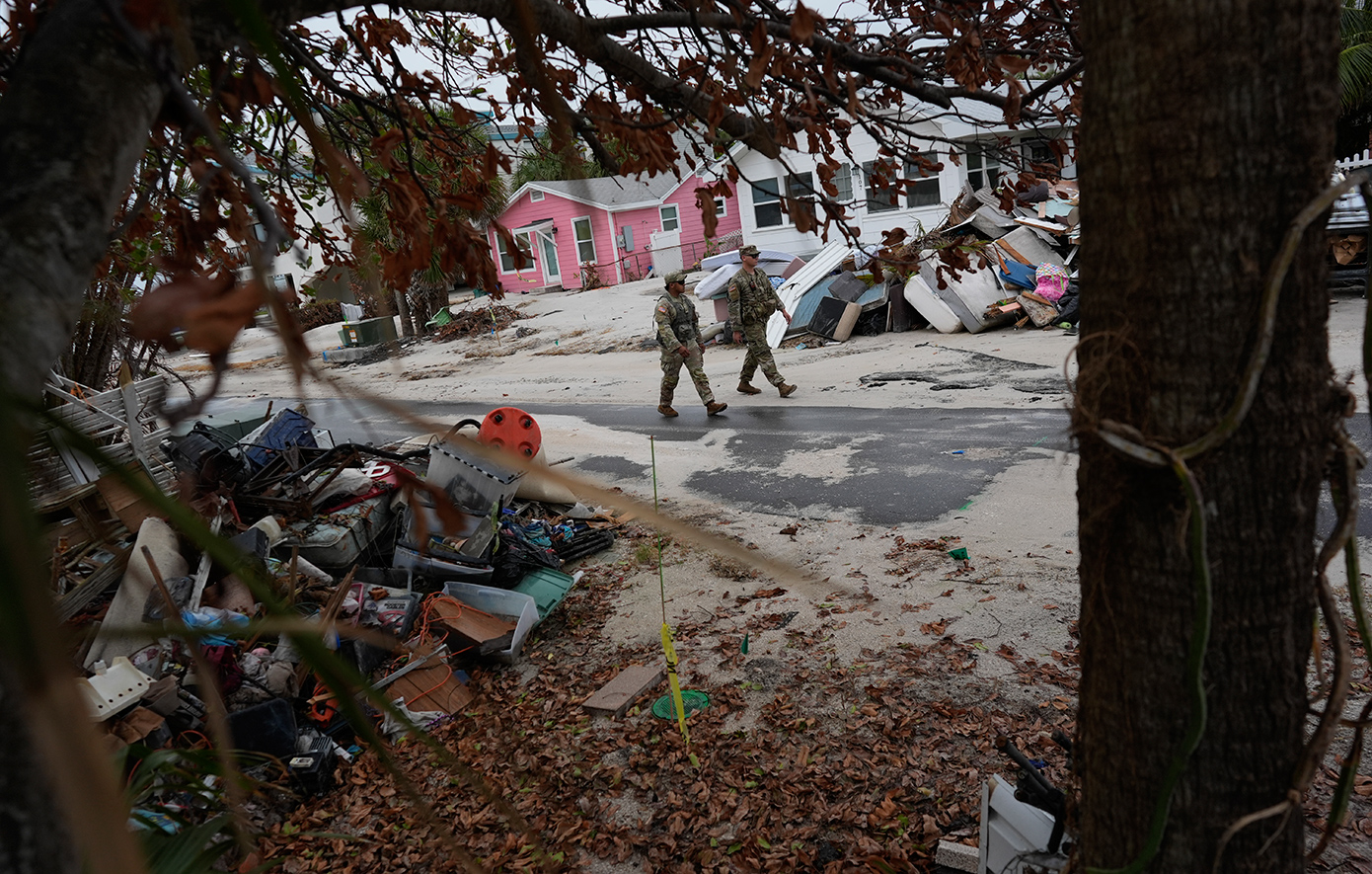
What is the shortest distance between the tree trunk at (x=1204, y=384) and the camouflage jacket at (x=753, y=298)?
436 inches

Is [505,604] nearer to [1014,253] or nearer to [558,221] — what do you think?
[1014,253]

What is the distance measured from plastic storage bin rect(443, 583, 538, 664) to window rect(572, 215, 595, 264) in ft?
108

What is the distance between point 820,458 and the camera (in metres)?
9.16

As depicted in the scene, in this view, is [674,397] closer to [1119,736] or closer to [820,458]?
[820,458]

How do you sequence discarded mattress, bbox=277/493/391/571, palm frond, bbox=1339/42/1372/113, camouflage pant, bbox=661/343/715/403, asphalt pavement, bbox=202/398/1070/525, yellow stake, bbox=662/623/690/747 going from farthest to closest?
1. palm frond, bbox=1339/42/1372/113
2. camouflage pant, bbox=661/343/715/403
3. asphalt pavement, bbox=202/398/1070/525
4. discarded mattress, bbox=277/493/391/571
5. yellow stake, bbox=662/623/690/747

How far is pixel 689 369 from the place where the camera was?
11695 mm

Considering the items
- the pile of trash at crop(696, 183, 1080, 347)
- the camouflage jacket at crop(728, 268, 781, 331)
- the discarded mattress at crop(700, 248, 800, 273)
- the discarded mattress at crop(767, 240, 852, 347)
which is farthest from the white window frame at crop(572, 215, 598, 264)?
the camouflage jacket at crop(728, 268, 781, 331)

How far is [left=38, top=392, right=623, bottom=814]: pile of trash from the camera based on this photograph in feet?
15.7

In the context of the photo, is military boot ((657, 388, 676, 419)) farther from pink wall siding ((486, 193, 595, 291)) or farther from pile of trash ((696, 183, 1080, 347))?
pink wall siding ((486, 193, 595, 291))

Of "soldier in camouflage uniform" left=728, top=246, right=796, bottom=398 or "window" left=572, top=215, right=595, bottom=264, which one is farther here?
"window" left=572, top=215, right=595, bottom=264

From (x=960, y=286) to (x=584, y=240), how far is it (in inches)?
992

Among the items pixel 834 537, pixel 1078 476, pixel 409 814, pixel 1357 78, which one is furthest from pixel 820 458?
pixel 1357 78

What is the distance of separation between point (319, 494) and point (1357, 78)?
18315 millimetres

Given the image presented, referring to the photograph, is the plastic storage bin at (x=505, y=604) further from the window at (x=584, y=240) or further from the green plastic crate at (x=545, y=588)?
the window at (x=584, y=240)
